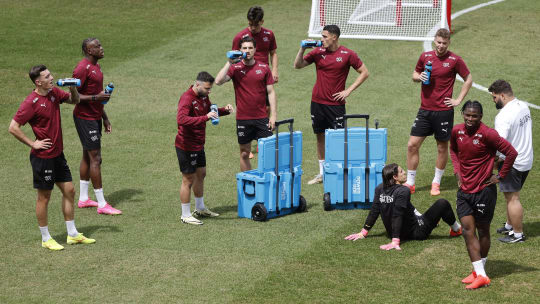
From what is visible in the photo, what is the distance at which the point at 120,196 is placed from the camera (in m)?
13.7

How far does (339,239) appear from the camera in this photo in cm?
1148

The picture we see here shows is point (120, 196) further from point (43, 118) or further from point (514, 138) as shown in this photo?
point (514, 138)

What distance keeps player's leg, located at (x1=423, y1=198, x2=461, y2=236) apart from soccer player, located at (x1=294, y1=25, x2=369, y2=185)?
3.14 meters

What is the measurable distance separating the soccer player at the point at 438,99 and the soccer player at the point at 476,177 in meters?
3.56

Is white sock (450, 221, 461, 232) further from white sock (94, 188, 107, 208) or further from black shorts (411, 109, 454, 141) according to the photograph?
white sock (94, 188, 107, 208)

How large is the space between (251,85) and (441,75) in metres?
3.18

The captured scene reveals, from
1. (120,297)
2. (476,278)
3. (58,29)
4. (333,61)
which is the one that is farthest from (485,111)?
(58,29)

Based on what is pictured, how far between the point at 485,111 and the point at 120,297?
1113 cm

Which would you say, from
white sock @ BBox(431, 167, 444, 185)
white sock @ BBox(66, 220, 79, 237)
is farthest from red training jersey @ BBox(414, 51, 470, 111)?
white sock @ BBox(66, 220, 79, 237)

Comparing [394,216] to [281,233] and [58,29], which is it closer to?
[281,233]

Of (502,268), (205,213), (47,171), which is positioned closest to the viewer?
(502,268)

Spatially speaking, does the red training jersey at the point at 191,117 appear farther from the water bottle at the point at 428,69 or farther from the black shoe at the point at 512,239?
the black shoe at the point at 512,239

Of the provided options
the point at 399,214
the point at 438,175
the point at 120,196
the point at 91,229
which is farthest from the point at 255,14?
the point at 399,214

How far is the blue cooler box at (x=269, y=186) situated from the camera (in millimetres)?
12352
